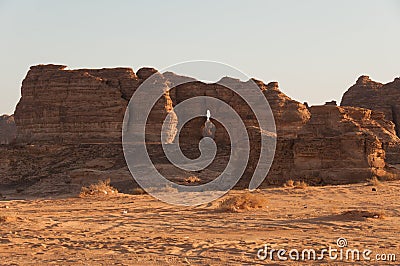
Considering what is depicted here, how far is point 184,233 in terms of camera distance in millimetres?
8695

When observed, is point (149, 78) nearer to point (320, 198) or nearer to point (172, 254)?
point (320, 198)

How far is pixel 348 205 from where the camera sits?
12828 millimetres

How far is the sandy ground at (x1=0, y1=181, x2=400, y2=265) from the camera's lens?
22.3ft

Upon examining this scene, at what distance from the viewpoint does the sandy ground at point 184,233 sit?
6.80 m

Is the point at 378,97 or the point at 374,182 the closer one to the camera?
the point at 374,182

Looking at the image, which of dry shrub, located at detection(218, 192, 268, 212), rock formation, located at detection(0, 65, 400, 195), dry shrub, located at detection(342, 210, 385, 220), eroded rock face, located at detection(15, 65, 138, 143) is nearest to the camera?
dry shrub, located at detection(342, 210, 385, 220)

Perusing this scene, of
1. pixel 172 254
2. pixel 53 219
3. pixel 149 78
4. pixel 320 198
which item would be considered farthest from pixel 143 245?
pixel 149 78

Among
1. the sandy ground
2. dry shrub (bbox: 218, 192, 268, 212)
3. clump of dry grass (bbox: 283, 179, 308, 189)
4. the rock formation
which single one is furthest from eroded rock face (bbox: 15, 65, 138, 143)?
dry shrub (bbox: 218, 192, 268, 212)

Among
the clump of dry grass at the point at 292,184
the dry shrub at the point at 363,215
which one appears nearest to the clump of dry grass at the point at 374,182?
the clump of dry grass at the point at 292,184

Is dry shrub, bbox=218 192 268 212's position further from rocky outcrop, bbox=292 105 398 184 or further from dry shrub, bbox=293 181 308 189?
rocky outcrop, bbox=292 105 398 184

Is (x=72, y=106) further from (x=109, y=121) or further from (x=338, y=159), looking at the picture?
(x=338, y=159)

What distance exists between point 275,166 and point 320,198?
5.58 meters

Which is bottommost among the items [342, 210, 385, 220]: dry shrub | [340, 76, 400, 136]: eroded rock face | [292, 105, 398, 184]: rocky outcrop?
[342, 210, 385, 220]: dry shrub

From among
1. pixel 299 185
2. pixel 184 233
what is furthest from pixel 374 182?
pixel 184 233
